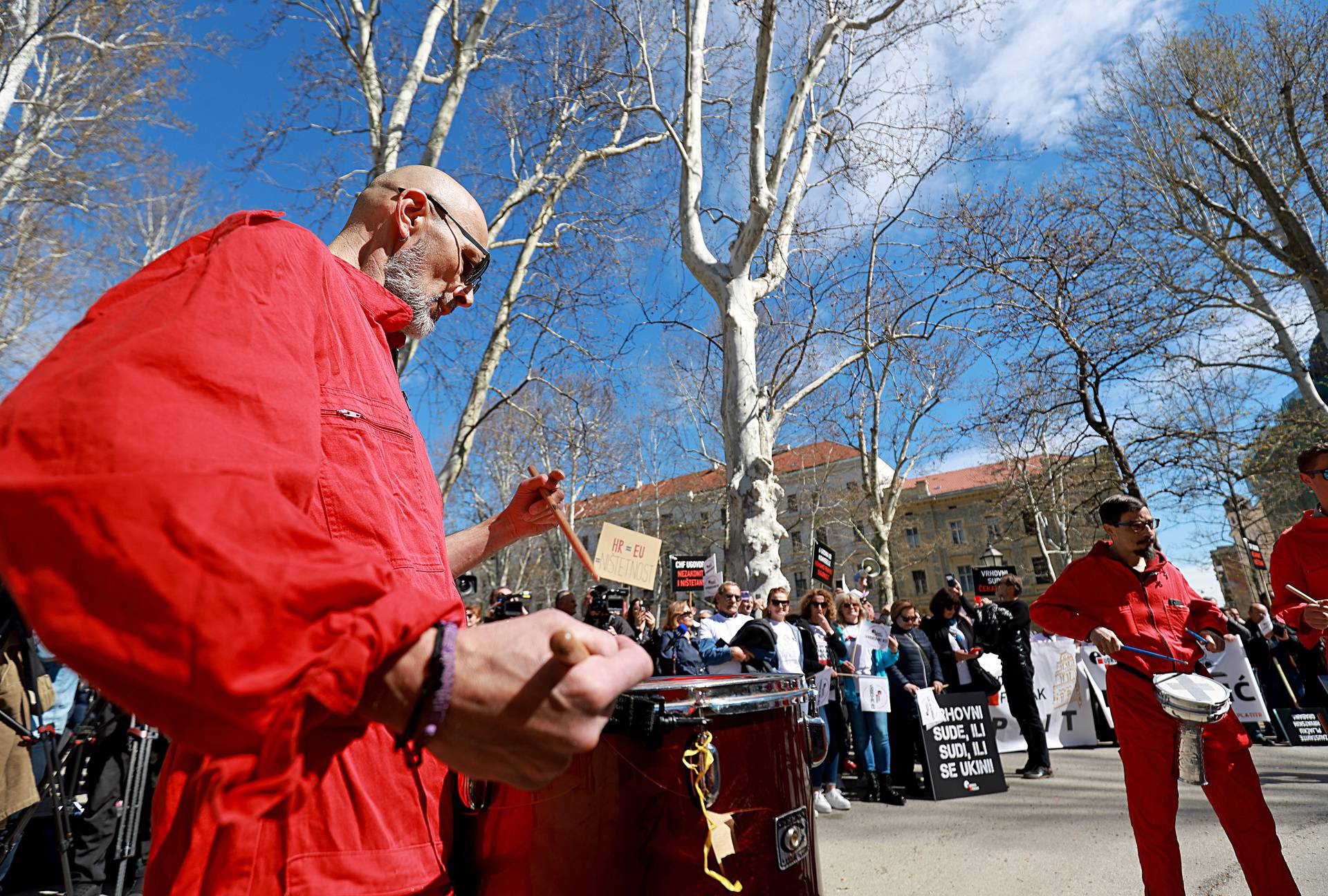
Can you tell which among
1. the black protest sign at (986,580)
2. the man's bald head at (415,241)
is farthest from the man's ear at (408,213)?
the black protest sign at (986,580)

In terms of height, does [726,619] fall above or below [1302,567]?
above

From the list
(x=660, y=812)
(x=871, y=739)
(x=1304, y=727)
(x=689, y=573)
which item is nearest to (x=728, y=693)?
(x=660, y=812)

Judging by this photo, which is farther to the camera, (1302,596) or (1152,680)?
(1302,596)

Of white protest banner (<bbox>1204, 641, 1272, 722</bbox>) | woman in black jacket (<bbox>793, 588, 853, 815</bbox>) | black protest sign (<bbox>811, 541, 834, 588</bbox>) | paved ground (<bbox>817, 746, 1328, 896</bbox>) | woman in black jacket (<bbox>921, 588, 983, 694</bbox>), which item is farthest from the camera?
black protest sign (<bbox>811, 541, 834, 588</bbox>)

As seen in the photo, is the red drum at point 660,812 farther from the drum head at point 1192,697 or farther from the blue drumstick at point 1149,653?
the blue drumstick at point 1149,653

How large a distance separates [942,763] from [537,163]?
432 inches

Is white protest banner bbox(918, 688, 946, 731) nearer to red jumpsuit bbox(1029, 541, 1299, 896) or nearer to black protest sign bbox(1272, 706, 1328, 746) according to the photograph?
red jumpsuit bbox(1029, 541, 1299, 896)

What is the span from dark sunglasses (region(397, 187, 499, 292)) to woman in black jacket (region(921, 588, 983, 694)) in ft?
27.4

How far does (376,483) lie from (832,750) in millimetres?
7009

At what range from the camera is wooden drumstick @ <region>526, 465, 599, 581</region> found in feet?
4.43

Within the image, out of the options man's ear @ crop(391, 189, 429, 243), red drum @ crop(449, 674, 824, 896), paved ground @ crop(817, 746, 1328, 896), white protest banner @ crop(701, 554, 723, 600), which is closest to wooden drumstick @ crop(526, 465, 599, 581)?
red drum @ crop(449, 674, 824, 896)

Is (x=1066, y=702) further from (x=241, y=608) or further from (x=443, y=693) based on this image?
(x=241, y=608)

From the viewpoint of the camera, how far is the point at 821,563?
10.9 metres

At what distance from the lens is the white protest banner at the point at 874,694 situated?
24.5 feet
